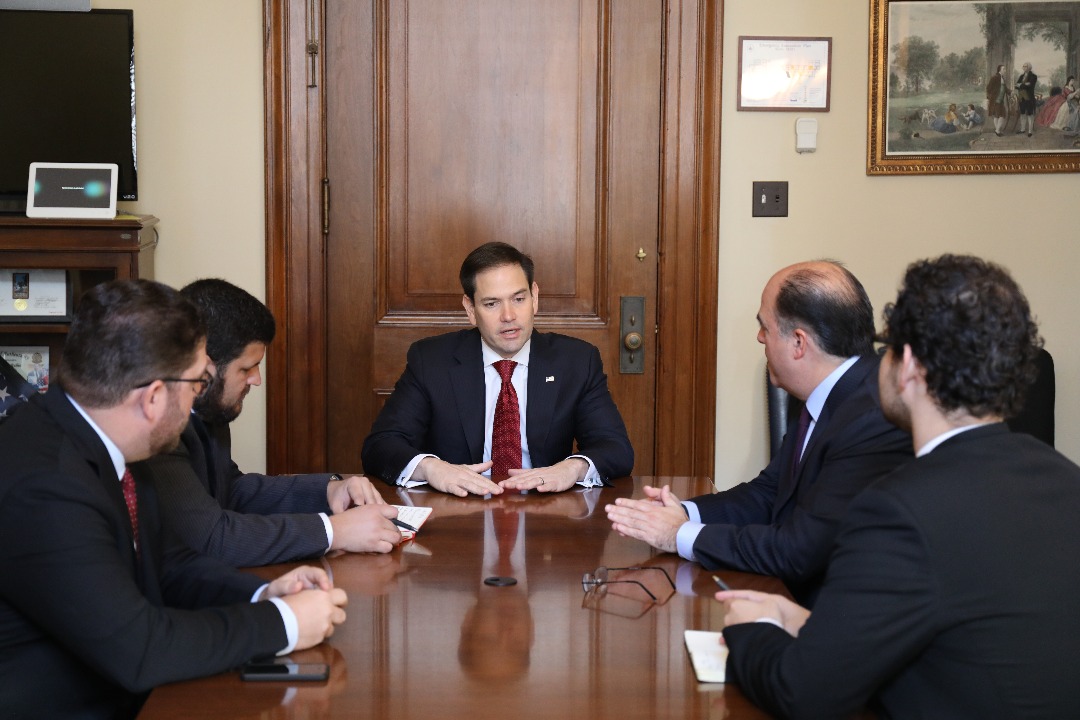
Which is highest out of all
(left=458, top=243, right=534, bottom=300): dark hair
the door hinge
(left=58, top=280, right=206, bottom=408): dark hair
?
the door hinge

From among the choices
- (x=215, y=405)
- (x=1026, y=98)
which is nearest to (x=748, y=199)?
(x=1026, y=98)

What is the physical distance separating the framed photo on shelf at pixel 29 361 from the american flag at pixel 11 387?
53 millimetres

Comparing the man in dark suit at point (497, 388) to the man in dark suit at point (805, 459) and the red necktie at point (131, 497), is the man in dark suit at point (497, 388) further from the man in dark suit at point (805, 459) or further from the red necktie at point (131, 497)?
the red necktie at point (131, 497)

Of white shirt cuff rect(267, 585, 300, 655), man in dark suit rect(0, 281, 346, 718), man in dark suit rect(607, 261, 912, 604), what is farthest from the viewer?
man in dark suit rect(607, 261, 912, 604)

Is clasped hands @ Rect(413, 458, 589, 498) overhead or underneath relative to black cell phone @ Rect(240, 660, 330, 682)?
overhead

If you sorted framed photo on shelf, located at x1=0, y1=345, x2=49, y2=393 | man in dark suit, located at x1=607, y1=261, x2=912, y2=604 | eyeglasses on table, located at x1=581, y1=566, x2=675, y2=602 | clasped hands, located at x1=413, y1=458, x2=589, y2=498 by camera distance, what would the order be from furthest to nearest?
framed photo on shelf, located at x1=0, y1=345, x2=49, y2=393
clasped hands, located at x1=413, y1=458, x2=589, y2=498
man in dark suit, located at x1=607, y1=261, x2=912, y2=604
eyeglasses on table, located at x1=581, y1=566, x2=675, y2=602

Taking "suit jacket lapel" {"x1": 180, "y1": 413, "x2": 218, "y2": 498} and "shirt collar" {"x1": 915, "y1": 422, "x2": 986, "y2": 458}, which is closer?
"shirt collar" {"x1": 915, "y1": 422, "x2": 986, "y2": 458}

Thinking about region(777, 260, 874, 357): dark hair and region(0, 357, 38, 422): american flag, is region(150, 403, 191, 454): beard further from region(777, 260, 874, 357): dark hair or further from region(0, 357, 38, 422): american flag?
region(0, 357, 38, 422): american flag

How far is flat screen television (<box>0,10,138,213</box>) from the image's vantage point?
4008mm

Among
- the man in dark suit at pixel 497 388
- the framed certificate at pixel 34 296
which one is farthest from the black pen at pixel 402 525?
the framed certificate at pixel 34 296

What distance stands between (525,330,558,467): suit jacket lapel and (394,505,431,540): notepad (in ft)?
2.60

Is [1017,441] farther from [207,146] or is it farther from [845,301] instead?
[207,146]

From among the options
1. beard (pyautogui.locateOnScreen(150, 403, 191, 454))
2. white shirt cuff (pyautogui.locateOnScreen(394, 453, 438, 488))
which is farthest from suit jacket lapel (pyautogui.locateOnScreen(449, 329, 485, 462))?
beard (pyautogui.locateOnScreen(150, 403, 191, 454))

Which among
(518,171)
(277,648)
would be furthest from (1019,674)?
(518,171)
